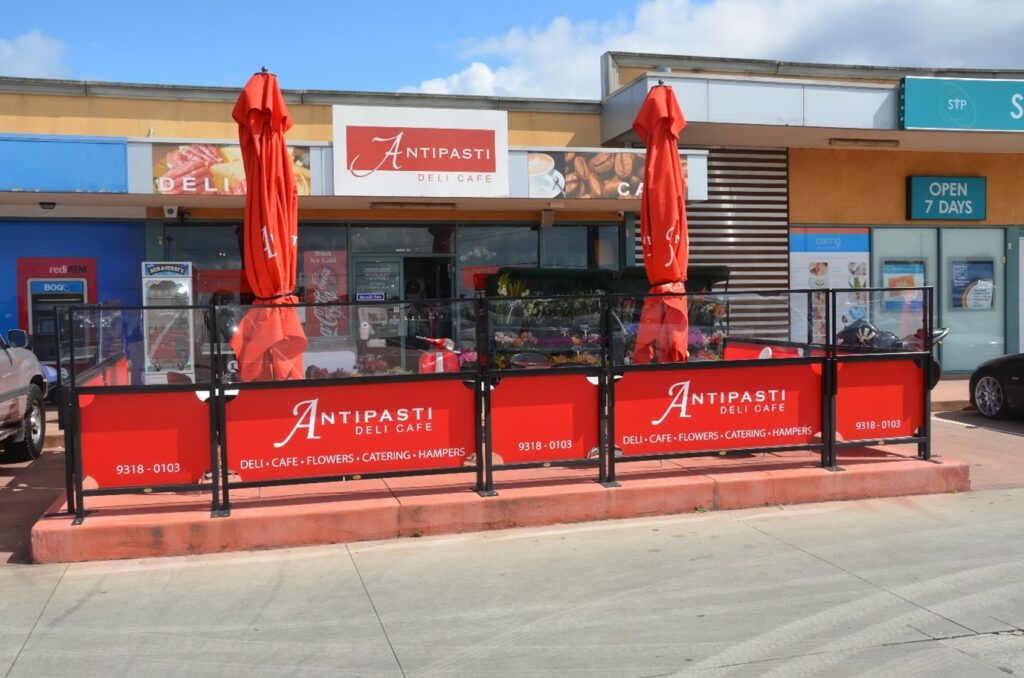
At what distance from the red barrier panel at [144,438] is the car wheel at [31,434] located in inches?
166

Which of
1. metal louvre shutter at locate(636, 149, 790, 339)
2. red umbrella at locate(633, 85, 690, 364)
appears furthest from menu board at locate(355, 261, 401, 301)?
red umbrella at locate(633, 85, 690, 364)

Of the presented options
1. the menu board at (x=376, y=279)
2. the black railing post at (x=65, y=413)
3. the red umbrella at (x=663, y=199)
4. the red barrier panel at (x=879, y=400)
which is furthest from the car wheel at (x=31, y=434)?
the red barrier panel at (x=879, y=400)

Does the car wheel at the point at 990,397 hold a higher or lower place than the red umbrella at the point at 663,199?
lower

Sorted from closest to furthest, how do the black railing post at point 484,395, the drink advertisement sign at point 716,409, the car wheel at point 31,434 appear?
the black railing post at point 484,395 < the drink advertisement sign at point 716,409 < the car wheel at point 31,434

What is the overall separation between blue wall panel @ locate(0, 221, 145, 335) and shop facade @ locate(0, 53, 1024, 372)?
0.03 m

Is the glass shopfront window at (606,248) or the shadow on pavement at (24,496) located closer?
the shadow on pavement at (24,496)

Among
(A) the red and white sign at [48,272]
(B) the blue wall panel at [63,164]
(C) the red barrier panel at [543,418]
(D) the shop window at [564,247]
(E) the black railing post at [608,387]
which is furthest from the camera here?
(D) the shop window at [564,247]

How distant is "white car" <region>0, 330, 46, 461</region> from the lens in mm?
9555

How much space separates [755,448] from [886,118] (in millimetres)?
9073

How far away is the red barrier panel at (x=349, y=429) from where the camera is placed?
6.72 metres

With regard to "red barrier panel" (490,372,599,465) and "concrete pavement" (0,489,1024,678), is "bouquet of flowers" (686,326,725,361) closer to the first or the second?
"red barrier panel" (490,372,599,465)

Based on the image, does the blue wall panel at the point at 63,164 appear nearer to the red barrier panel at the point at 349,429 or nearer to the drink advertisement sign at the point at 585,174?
the drink advertisement sign at the point at 585,174

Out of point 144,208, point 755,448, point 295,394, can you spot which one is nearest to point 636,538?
point 755,448

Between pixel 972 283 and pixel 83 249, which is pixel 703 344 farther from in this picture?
pixel 972 283
